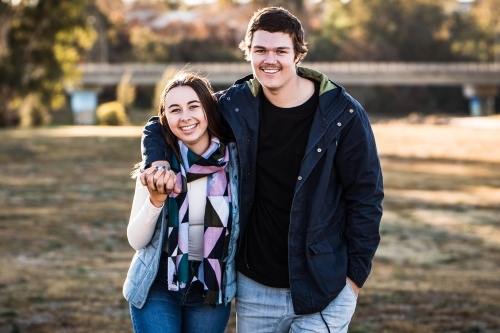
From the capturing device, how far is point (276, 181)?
3.56 m

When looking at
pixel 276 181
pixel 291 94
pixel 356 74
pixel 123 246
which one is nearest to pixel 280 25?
pixel 291 94

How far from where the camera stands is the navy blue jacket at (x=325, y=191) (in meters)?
3.47

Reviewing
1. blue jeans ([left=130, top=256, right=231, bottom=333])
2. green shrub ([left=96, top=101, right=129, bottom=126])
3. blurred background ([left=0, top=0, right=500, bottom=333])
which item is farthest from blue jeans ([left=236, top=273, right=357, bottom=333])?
green shrub ([left=96, top=101, right=129, bottom=126])

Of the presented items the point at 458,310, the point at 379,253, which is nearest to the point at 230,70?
the point at 379,253

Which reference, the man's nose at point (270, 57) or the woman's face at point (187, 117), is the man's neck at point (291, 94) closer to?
the man's nose at point (270, 57)

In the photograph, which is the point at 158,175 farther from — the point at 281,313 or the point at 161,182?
the point at 281,313

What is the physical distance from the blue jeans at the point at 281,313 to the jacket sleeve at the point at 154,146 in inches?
25.4

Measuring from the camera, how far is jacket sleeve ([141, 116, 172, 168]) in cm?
348

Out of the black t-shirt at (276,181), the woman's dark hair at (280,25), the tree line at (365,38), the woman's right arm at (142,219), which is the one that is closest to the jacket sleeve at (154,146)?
the woman's right arm at (142,219)

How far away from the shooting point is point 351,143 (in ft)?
11.6

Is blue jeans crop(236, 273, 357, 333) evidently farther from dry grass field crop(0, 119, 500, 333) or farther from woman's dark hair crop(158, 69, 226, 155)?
dry grass field crop(0, 119, 500, 333)

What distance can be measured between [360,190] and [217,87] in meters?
17.9

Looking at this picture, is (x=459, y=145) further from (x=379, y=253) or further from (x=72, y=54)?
(x=379, y=253)

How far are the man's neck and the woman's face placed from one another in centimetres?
30
